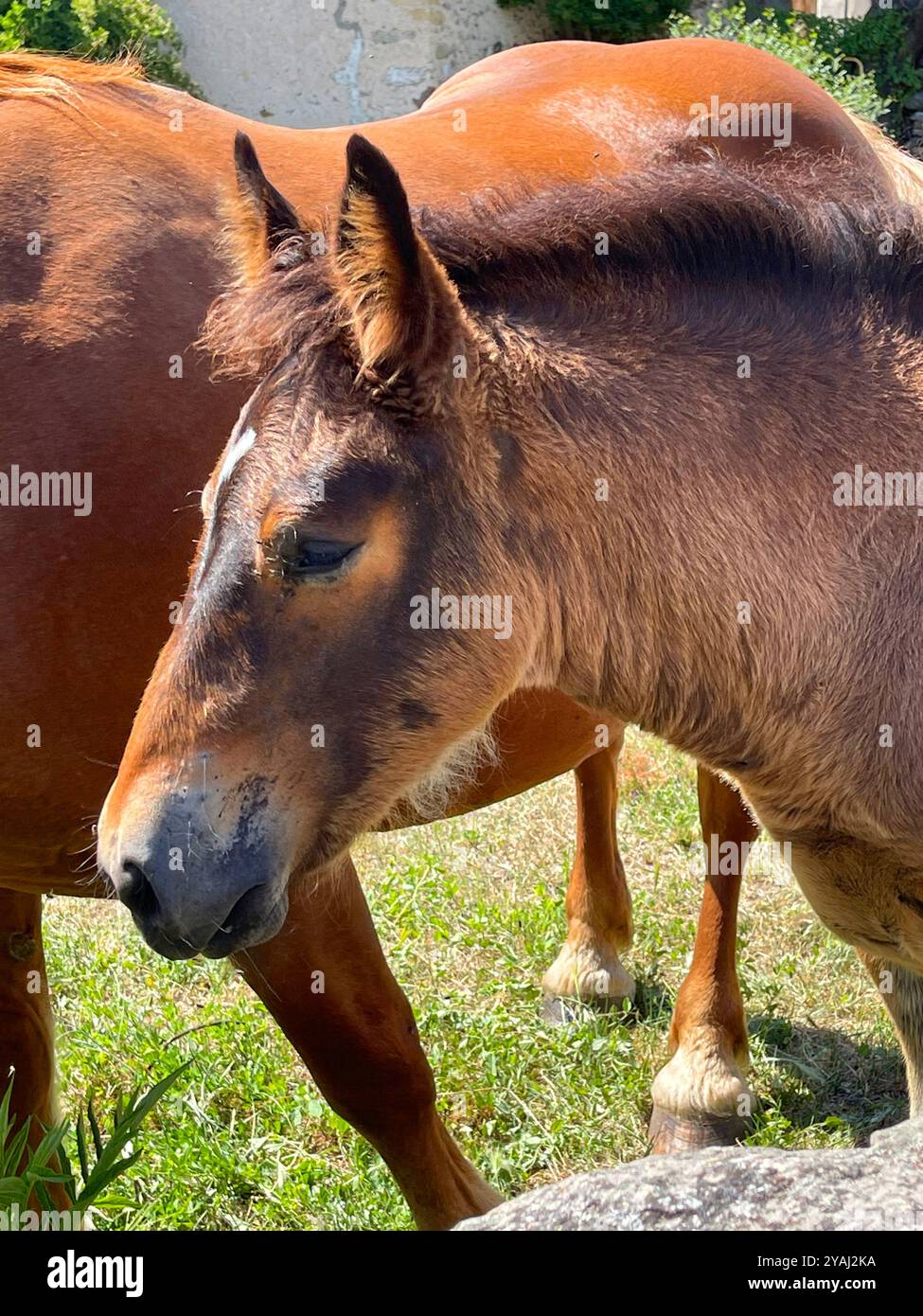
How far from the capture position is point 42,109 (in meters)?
3.23

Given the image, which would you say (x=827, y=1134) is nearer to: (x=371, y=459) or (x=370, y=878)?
(x=370, y=878)

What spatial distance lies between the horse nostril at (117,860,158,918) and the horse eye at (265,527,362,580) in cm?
57

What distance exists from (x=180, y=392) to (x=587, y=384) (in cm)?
102

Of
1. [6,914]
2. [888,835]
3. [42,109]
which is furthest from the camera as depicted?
[6,914]

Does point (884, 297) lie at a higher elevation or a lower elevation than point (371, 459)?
higher

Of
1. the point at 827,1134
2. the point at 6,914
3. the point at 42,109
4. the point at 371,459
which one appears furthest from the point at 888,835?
the point at 42,109

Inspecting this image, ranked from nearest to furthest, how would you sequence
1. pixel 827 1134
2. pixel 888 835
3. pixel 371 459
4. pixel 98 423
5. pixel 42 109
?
pixel 371 459 → pixel 888 835 → pixel 98 423 → pixel 42 109 → pixel 827 1134

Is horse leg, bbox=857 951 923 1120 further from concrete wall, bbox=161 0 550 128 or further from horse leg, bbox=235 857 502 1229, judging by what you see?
concrete wall, bbox=161 0 550 128

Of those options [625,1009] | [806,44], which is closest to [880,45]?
[806,44]

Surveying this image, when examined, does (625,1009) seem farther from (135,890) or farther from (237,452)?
(237,452)

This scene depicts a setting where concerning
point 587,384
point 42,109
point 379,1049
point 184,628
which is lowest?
point 379,1049

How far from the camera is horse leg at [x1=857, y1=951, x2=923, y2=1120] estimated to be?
336cm

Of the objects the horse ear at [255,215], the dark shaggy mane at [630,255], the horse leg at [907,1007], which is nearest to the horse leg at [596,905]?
the horse leg at [907,1007]

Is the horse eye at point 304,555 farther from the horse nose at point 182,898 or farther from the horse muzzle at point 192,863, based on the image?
the horse nose at point 182,898
